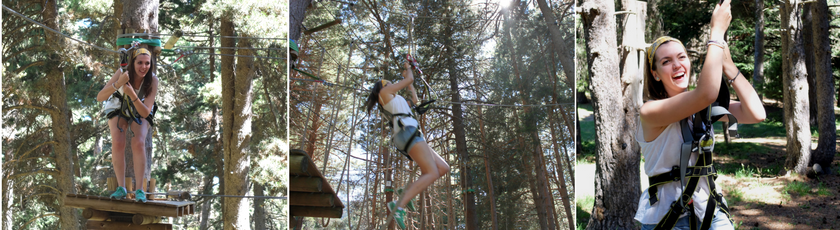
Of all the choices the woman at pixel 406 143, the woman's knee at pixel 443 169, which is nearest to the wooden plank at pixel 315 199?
the woman at pixel 406 143

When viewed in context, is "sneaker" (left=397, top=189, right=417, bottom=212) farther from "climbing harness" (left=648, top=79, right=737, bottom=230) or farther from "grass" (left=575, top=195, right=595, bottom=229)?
"grass" (left=575, top=195, right=595, bottom=229)

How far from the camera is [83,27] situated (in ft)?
36.7

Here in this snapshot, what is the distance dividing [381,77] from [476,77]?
0.73 m

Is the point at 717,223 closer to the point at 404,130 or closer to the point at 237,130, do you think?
the point at 404,130

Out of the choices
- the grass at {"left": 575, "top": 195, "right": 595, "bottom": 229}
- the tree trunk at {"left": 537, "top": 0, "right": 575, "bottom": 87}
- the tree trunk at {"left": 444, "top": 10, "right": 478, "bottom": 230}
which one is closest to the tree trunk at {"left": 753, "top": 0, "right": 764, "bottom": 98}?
the grass at {"left": 575, "top": 195, "right": 595, "bottom": 229}

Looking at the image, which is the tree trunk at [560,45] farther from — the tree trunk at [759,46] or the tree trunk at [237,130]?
the tree trunk at [759,46]

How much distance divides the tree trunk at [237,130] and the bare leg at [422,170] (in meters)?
6.52

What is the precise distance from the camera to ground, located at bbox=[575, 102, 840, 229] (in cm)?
711

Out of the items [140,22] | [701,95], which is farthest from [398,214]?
[140,22]

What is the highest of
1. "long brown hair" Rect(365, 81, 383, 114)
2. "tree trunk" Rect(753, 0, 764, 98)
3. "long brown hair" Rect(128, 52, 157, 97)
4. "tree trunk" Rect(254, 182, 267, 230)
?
"tree trunk" Rect(753, 0, 764, 98)

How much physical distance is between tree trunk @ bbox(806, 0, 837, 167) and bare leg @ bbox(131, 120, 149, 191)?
9.99m

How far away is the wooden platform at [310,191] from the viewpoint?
3.72 m

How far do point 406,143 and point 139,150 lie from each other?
2599 mm

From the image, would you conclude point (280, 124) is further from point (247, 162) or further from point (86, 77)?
point (86, 77)
